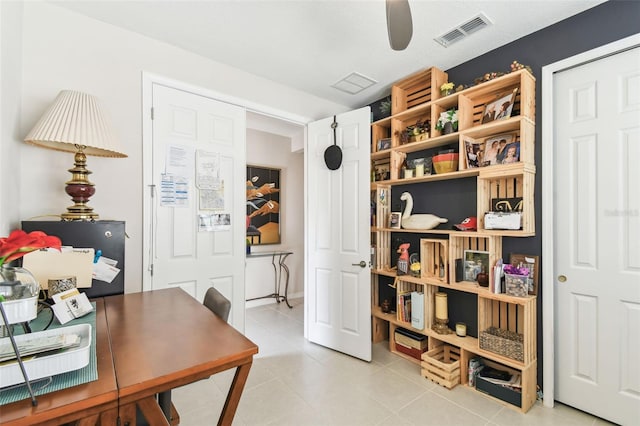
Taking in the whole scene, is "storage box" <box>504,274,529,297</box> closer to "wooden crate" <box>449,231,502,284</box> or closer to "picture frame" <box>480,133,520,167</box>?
"wooden crate" <box>449,231,502,284</box>

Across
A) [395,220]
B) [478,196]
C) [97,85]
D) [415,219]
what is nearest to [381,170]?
[395,220]

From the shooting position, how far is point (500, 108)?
2.16 metres

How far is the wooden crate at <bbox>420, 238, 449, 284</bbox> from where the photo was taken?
2.55m

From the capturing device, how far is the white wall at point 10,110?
139 centimetres

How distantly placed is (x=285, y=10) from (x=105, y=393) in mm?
2124

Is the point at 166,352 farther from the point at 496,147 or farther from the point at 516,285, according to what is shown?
the point at 496,147

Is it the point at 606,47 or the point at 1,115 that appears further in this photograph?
the point at 606,47

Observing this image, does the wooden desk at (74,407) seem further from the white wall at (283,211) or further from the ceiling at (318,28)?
the white wall at (283,211)

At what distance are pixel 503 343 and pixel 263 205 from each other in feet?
11.2

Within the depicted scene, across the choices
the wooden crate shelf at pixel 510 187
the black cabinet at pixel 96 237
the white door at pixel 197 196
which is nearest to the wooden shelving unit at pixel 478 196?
the wooden crate shelf at pixel 510 187

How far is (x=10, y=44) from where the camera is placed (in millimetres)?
1505

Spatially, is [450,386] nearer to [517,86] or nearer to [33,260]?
[517,86]

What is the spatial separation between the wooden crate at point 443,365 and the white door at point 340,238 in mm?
496

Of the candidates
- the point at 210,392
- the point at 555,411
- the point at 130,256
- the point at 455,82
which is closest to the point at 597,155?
the point at 455,82
